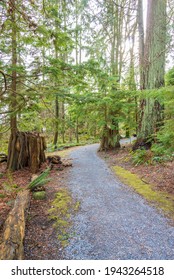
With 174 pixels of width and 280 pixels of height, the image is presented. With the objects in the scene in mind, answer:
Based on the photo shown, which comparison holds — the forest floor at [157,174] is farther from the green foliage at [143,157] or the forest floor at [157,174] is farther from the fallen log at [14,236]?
the fallen log at [14,236]

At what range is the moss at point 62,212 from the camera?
2610 millimetres

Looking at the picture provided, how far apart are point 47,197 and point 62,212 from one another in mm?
841

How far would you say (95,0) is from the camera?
654 cm

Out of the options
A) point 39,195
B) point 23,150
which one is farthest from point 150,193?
point 23,150

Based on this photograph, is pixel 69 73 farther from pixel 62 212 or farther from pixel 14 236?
pixel 14 236

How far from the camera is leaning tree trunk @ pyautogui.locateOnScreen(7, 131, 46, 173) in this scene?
6.44m

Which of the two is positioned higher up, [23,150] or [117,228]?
[23,150]

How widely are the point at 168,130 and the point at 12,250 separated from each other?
328 centimetres

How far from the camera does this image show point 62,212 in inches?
128

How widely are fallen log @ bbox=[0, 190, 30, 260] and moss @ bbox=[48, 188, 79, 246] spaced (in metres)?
0.51

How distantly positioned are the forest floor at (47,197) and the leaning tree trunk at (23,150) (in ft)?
1.22

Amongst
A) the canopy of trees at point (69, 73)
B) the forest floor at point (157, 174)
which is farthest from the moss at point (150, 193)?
the canopy of trees at point (69, 73)

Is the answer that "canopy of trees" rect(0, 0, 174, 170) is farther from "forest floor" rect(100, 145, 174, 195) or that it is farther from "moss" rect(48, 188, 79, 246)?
"moss" rect(48, 188, 79, 246)
